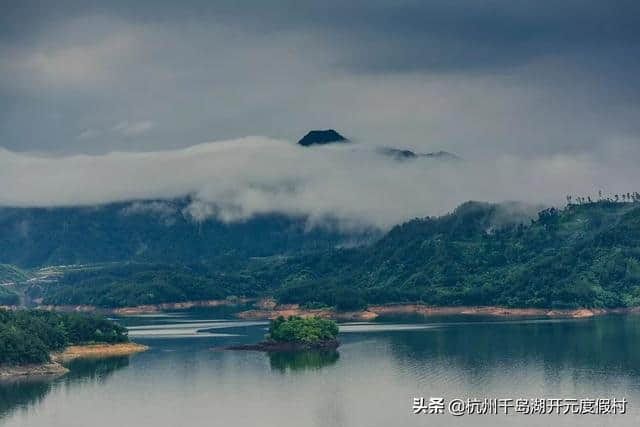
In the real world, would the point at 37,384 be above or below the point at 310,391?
above

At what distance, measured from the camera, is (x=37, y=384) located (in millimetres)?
172125

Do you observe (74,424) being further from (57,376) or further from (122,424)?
(57,376)

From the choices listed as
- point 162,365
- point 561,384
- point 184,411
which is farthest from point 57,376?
point 561,384

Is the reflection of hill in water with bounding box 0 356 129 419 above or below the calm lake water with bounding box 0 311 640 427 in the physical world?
above

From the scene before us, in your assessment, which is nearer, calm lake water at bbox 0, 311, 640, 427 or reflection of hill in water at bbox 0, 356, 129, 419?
calm lake water at bbox 0, 311, 640, 427

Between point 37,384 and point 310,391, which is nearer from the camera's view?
point 310,391

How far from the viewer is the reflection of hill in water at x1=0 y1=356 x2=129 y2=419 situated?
155m

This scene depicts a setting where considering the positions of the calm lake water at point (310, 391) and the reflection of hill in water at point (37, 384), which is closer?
the calm lake water at point (310, 391)

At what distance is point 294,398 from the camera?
158 meters

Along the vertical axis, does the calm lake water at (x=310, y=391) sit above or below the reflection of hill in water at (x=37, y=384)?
below

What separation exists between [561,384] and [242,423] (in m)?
50.8

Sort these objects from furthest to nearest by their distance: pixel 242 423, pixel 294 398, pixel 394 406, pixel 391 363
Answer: pixel 391 363
pixel 294 398
pixel 394 406
pixel 242 423

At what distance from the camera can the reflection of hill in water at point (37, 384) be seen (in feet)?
508

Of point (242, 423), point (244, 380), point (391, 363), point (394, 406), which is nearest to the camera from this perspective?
point (242, 423)
